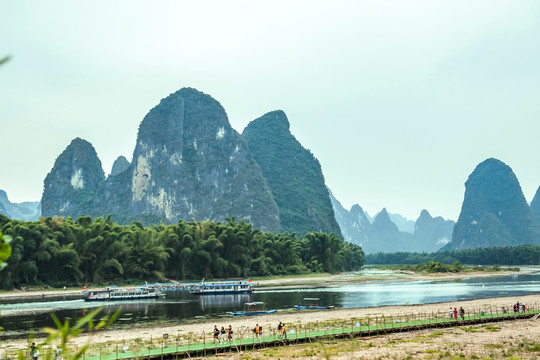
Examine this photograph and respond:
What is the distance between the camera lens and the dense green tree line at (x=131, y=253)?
Answer: 68.1 m

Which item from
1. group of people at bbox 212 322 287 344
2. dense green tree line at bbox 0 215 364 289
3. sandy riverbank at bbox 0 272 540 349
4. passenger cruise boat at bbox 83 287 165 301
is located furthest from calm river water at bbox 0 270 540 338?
group of people at bbox 212 322 287 344

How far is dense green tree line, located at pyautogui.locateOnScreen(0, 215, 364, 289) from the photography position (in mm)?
68062

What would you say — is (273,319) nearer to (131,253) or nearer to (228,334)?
(228,334)

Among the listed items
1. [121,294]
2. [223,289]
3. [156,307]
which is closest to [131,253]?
[121,294]

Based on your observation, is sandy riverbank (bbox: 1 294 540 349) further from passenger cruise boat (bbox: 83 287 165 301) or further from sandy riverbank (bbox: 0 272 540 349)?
passenger cruise boat (bbox: 83 287 165 301)

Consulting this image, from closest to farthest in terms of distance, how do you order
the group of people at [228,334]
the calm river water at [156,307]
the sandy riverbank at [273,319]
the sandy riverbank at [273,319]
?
the group of people at [228,334] < the sandy riverbank at [273,319] < the sandy riverbank at [273,319] < the calm river water at [156,307]

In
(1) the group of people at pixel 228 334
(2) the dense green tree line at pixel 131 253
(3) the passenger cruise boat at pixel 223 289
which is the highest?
(2) the dense green tree line at pixel 131 253

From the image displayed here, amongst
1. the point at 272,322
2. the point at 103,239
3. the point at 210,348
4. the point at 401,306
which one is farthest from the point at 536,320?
the point at 103,239

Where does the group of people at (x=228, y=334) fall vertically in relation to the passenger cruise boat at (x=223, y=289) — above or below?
above

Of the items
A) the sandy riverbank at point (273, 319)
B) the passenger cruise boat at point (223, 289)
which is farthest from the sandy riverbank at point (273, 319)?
the passenger cruise boat at point (223, 289)

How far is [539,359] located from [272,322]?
21780mm

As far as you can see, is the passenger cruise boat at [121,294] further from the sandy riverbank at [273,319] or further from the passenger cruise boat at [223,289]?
the sandy riverbank at [273,319]

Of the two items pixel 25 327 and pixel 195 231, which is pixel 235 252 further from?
pixel 25 327

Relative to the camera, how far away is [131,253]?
84062 mm
